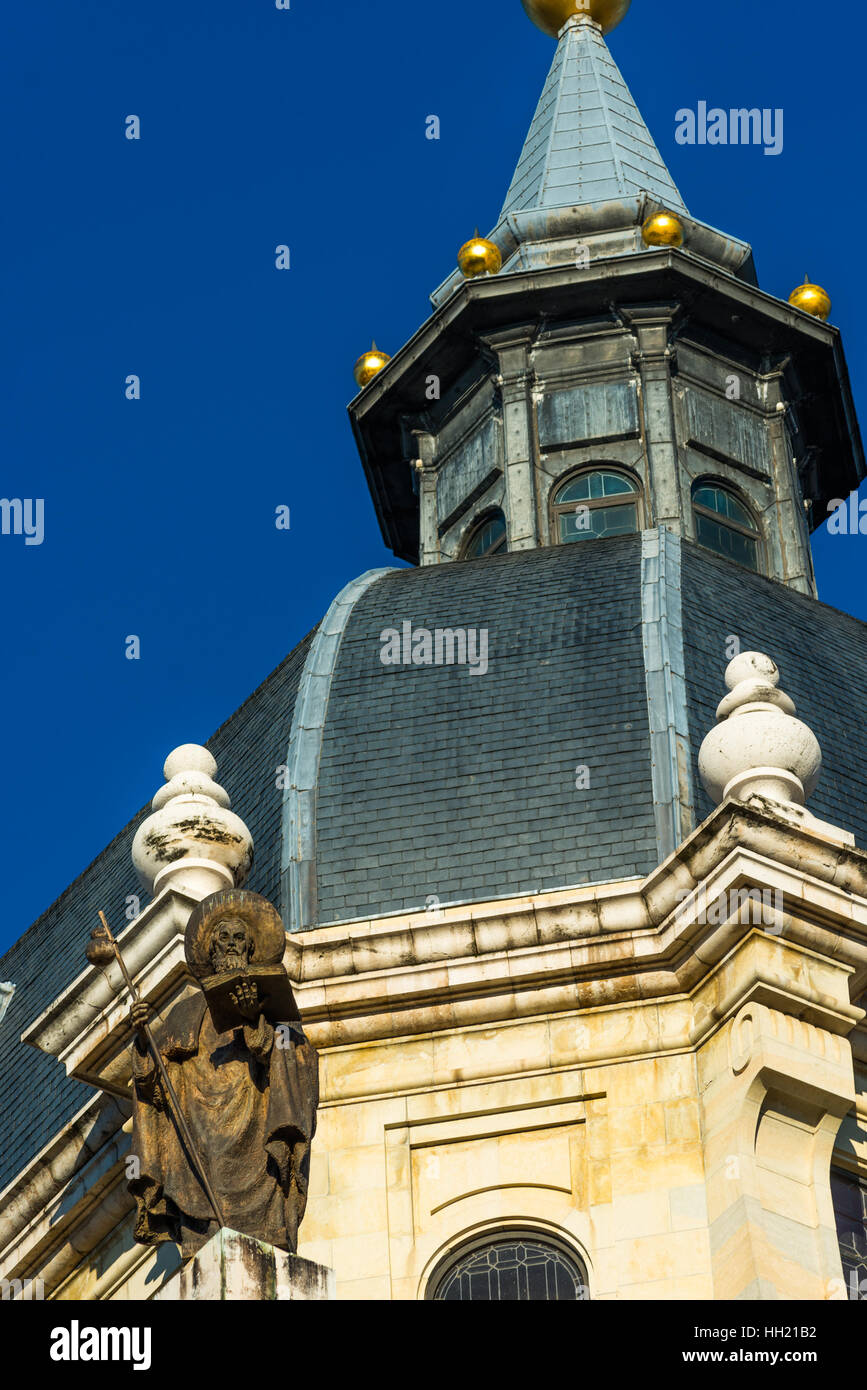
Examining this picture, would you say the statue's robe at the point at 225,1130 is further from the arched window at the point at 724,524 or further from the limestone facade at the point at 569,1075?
the arched window at the point at 724,524

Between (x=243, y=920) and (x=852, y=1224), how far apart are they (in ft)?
25.1

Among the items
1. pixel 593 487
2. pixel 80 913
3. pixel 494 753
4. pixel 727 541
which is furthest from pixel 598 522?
pixel 494 753

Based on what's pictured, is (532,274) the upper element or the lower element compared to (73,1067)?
upper

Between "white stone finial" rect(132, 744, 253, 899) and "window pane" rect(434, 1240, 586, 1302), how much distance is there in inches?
136

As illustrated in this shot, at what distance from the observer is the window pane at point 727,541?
41.6 meters

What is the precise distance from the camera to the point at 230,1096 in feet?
79.4

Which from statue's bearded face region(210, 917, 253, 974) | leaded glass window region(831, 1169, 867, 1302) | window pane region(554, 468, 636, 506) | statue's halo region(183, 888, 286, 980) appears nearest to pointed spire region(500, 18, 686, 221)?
window pane region(554, 468, 636, 506)

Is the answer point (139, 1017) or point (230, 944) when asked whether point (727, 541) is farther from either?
point (139, 1017)

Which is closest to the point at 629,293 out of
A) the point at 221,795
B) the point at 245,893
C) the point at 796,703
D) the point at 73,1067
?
the point at 796,703

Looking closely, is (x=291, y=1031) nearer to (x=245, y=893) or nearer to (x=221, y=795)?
(x=245, y=893)

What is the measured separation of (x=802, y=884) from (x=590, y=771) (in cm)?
388

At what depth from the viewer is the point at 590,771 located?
32.8 metres

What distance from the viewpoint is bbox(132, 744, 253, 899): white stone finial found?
30500 mm

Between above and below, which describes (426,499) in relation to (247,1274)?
above
